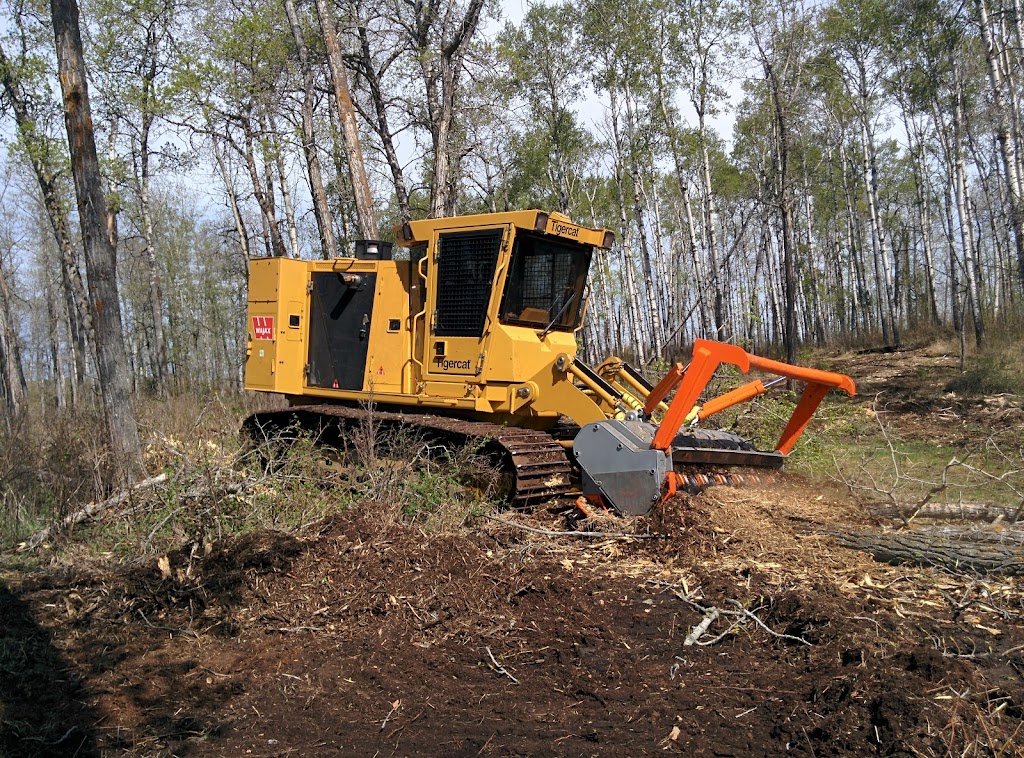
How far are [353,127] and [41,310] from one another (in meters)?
45.2

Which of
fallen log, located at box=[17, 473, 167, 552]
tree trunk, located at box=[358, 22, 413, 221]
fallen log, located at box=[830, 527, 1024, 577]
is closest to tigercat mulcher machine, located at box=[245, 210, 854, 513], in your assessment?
fallen log, located at box=[830, 527, 1024, 577]

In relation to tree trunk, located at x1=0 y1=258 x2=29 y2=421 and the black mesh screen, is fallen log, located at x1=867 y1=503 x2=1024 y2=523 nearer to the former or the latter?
the black mesh screen

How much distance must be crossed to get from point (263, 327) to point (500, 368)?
338 cm

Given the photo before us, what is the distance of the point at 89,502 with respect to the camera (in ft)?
24.7

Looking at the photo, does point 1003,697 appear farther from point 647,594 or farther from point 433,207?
point 433,207

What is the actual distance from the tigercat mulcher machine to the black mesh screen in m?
0.01

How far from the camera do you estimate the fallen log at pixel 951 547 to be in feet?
16.8

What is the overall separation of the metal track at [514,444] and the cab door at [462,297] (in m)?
0.63

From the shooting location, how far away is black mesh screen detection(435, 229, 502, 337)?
26.1ft

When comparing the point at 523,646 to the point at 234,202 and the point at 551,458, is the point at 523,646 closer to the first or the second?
the point at 551,458

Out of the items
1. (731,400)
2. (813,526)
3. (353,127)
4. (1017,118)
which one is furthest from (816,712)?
(1017,118)

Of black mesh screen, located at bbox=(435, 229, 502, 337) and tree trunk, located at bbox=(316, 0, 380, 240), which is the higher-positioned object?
tree trunk, located at bbox=(316, 0, 380, 240)

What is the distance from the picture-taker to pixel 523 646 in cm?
468

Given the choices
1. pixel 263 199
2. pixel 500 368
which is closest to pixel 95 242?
pixel 500 368
